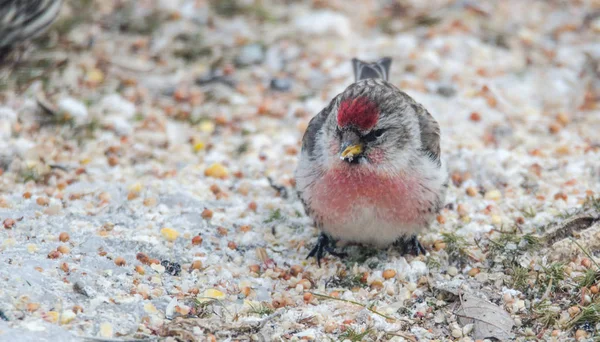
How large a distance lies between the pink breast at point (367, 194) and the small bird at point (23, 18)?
2570mm

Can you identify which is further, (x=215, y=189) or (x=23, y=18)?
(x=23, y=18)

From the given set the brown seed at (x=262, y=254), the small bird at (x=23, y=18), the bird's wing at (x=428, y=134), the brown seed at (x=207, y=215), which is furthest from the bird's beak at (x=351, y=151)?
the small bird at (x=23, y=18)

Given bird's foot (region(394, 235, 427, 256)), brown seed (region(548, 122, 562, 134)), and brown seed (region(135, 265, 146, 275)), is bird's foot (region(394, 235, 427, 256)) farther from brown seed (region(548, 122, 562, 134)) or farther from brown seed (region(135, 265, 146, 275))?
brown seed (region(548, 122, 562, 134))

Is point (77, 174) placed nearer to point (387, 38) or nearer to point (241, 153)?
point (241, 153)

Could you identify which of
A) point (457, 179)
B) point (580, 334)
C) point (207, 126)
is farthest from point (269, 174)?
point (580, 334)

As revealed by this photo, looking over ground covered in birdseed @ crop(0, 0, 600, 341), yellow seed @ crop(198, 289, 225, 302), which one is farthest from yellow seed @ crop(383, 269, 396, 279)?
yellow seed @ crop(198, 289, 225, 302)

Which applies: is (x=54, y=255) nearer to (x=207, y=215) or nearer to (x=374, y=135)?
(x=207, y=215)

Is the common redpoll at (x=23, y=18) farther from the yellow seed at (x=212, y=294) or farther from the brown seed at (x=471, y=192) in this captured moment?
the brown seed at (x=471, y=192)

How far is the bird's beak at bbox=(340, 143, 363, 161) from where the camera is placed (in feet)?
12.5

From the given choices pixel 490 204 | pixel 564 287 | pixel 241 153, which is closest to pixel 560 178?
pixel 490 204

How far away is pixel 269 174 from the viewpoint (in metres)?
4.99

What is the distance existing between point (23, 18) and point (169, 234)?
2.17m

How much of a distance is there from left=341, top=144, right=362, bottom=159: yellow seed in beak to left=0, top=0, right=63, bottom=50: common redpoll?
2677mm

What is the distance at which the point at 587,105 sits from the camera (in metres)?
5.66
